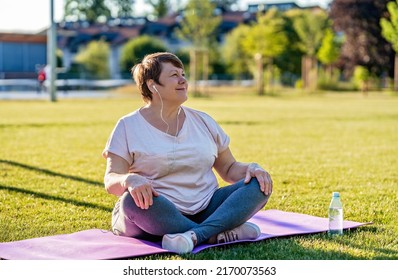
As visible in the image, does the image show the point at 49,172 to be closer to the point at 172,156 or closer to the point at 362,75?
the point at 172,156

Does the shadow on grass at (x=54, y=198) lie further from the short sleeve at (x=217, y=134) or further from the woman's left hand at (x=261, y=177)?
the woman's left hand at (x=261, y=177)

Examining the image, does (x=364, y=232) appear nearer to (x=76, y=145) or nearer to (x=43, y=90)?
(x=76, y=145)

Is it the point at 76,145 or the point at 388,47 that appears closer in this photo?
the point at 76,145

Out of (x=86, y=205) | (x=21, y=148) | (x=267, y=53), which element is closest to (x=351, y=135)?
(x=21, y=148)

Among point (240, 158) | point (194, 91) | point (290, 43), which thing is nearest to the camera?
point (240, 158)

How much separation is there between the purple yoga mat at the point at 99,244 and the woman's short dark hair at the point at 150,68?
40.0 inches

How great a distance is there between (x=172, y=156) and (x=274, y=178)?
377 cm

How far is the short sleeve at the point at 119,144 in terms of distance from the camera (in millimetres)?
5453

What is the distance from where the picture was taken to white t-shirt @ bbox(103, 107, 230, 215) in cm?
552

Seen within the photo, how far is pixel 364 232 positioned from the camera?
5.87 metres

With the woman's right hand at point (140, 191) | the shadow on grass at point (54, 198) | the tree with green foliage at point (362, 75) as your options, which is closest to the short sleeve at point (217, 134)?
the woman's right hand at point (140, 191)

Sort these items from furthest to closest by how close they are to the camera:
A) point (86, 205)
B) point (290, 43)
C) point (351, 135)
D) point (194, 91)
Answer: point (290, 43)
point (194, 91)
point (351, 135)
point (86, 205)

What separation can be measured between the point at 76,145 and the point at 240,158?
315 centimetres
